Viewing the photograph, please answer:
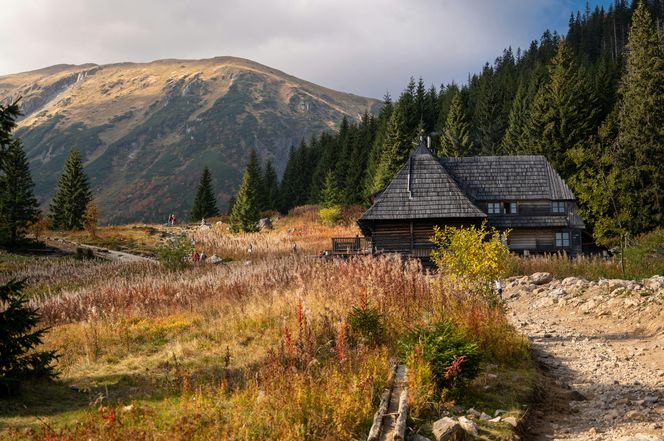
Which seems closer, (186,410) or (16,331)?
(186,410)

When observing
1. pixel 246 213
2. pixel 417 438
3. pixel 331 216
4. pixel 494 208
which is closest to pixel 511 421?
pixel 417 438

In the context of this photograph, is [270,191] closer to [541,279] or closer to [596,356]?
[541,279]

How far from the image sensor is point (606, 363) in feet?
33.7

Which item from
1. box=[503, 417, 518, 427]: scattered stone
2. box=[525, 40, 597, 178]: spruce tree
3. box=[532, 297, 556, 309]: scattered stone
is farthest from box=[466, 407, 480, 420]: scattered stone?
box=[525, 40, 597, 178]: spruce tree

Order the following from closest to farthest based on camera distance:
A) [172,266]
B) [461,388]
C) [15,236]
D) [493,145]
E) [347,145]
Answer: [461,388] < [172,266] < [15,236] < [493,145] < [347,145]

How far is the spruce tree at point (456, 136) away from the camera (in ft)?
205

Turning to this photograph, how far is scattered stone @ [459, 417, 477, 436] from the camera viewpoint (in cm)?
617

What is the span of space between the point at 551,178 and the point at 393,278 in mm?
26549

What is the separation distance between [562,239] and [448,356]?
29577 millimetres

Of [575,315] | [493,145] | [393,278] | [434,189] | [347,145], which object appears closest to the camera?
[393,278]

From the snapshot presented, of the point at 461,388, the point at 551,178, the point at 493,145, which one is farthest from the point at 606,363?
the point at 493,145

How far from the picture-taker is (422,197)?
99.1 ft

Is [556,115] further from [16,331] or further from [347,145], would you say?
[16,331]

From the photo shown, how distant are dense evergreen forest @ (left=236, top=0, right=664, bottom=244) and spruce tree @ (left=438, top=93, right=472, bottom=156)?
0.49ft
